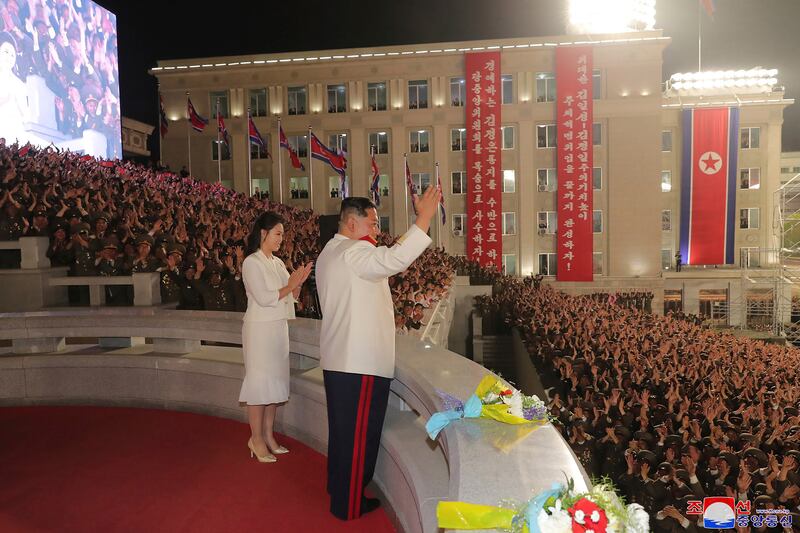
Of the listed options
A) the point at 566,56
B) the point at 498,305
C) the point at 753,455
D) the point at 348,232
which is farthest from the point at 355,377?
the point at 566,56

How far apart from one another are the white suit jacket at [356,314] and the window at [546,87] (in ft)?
106

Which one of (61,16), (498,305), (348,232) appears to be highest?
(61,16)

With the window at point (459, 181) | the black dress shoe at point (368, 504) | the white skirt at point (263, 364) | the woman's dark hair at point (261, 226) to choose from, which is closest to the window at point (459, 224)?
the window at point (459, 181)

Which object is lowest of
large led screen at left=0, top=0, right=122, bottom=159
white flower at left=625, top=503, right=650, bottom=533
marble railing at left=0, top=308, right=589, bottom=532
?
marble railing at left=0, top=308, right=589, bottom=532

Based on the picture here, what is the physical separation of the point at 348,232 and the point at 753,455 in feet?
11.8

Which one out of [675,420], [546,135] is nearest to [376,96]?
[546,135]

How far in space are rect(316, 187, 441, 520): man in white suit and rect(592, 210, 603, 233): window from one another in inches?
1253

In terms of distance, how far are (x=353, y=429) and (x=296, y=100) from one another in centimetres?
3355

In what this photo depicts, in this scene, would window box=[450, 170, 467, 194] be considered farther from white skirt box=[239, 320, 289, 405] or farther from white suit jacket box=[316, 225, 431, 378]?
white suit jacket box=[316, 225, 431, 378]

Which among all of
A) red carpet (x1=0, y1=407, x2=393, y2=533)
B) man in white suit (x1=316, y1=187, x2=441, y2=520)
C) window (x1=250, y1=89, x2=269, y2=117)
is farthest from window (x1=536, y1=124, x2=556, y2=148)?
man in white suit (x1=316, y1=187, x2=441, y2=520)

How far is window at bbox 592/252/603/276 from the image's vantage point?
33.1 m

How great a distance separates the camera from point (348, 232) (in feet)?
10.9

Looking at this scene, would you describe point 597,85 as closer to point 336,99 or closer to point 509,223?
point 509,223

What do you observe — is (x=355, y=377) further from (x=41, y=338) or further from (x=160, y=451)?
(x=41, y=338)
